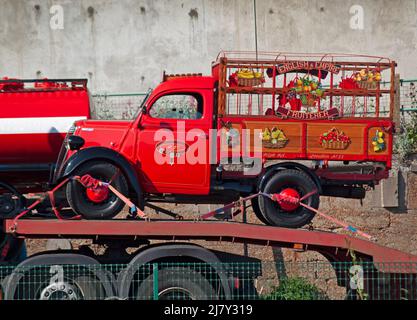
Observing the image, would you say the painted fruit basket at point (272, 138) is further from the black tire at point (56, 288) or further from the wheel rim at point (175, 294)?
the black tire at point (56, 288)

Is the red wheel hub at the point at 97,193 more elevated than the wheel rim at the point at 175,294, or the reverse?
the red wheel hub at the point at 97,193

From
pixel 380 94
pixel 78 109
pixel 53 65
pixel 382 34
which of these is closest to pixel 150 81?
Answer: pixel 53 65

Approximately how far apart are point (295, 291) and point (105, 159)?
3294mm

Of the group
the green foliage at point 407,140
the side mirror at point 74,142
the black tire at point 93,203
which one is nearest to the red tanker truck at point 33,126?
the side mirror at point 74,142

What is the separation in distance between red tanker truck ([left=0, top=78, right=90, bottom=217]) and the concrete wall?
26.1ft

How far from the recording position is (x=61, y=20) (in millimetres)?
21859

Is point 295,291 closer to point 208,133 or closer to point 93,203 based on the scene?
point 208,133

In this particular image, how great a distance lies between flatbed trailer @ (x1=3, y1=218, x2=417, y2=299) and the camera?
11734mm

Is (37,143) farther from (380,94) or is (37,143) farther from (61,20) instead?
(61,20)

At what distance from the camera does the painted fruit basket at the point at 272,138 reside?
12.7m

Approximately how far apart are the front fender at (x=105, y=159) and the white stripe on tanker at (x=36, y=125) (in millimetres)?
1074

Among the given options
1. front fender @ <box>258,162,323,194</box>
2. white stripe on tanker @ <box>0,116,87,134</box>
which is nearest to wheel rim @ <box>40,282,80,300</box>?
white stripe on tanker @ <box>0,116,87,134</box>
